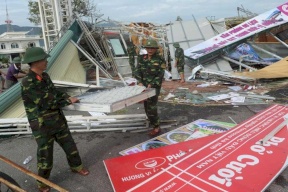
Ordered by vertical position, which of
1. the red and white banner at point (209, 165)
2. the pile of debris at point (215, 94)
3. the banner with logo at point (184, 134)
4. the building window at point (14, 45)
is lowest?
the building window at point (14, 45)

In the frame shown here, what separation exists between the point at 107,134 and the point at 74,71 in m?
4.11

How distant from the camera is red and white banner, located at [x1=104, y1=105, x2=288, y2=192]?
2877mm

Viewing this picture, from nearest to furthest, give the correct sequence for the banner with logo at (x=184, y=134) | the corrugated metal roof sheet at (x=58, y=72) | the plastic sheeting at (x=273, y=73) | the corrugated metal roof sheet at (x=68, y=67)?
the banner with logo at (x=184, y=134) → the corrugated metal roof sheet at (x=58, y=72) → the corrugated metal roof sheet at (x=68, y=67) → the plastic sheeting at (x=273, y=73)

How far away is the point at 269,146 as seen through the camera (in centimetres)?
360

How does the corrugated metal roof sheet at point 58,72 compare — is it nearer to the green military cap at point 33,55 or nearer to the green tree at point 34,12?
the green military cap at point 33,55

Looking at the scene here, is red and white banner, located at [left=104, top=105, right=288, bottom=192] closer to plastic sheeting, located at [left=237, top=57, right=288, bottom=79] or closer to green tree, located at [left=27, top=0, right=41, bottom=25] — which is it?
plastic sheeting, located at [left=237, top=57, right=288, bottom=79]

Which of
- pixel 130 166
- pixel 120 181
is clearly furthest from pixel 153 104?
pixel 120 181

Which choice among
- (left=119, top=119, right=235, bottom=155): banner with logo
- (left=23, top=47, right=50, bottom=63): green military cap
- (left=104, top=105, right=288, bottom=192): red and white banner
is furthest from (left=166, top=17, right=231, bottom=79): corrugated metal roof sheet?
(left=23, top=47, right=50, bottom=63): green military cap

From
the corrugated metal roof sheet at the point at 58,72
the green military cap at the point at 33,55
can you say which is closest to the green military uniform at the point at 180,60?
the corrugated metal roof sheet at the point at 58,72

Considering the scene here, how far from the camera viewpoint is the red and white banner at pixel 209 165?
288 cm

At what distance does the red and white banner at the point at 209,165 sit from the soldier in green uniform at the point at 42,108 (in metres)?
0.80

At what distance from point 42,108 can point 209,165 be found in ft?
6.92

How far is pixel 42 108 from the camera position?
Result: 2965 mm

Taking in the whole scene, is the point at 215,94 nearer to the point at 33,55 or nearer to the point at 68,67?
the point at 68,67
